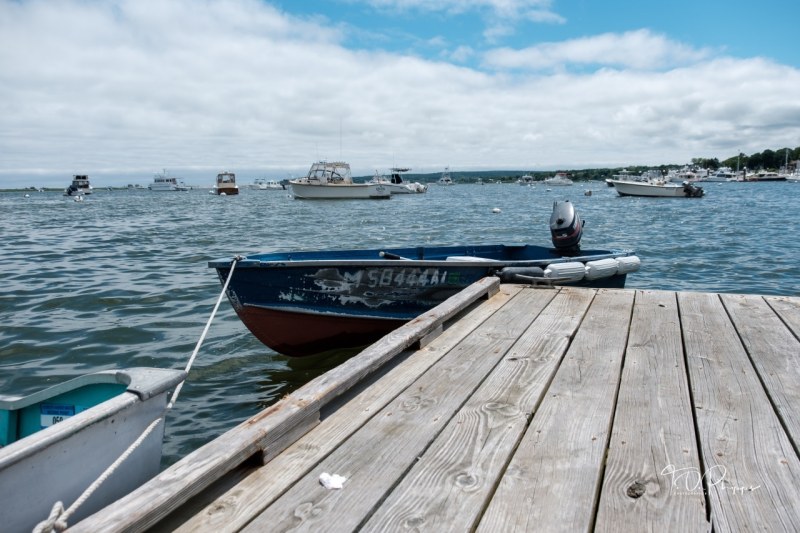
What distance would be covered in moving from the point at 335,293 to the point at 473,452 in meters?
3.83

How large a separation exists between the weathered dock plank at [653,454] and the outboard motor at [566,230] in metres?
4.12

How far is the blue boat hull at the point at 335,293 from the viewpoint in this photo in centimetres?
580

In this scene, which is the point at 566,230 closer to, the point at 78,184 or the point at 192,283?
the point at 192,283

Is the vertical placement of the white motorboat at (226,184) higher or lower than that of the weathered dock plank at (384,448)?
higher

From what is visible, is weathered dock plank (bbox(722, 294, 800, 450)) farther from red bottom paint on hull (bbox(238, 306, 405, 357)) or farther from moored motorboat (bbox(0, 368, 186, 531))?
red bottom paint on hull (bbox(238, 306, 405, 357))

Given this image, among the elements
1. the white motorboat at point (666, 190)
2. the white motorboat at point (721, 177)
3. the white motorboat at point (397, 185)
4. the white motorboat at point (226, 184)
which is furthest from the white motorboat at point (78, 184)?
the white motorboat at point (721, 177)

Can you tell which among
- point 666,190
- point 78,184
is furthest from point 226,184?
point 666,190

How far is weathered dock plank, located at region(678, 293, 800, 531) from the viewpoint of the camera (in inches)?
73.9

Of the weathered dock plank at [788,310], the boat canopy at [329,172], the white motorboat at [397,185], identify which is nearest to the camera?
the weathered dock plank at [788,310]

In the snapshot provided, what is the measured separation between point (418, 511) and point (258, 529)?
515 millimetres

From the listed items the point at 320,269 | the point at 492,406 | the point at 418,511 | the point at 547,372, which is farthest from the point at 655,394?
the point at 320,269

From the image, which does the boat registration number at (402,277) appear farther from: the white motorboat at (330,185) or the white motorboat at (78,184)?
the white motorboat at (78,184)

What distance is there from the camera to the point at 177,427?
4941 mm
